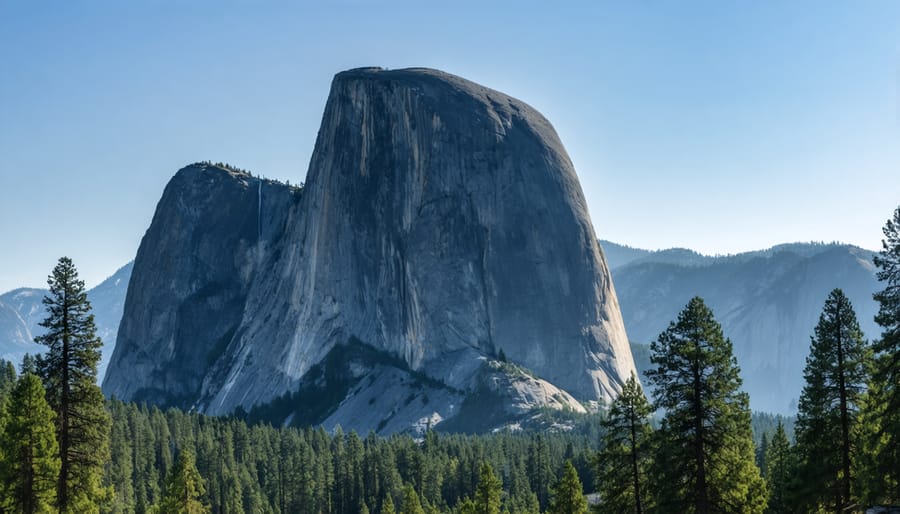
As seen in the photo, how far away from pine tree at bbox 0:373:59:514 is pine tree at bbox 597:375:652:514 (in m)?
25.3

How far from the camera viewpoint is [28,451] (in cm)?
4200

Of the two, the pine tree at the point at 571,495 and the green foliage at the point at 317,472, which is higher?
the green foliage at the point at 317,472

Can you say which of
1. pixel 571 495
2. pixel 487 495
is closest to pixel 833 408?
pixel 571 495

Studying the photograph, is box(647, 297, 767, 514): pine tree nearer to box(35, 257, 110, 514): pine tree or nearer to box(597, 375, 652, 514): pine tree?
box(597, 375, 652, 514): pine tree

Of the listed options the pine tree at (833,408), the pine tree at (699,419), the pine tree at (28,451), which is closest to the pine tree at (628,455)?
the pine tree at (699,419)

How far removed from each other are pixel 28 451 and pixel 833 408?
36.7 m

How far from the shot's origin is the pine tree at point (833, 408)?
141ft

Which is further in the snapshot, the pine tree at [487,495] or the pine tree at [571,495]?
the pine tree at [487,495]

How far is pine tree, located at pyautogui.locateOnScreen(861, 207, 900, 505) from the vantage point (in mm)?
39188

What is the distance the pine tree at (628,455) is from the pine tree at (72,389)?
23992 millimetres

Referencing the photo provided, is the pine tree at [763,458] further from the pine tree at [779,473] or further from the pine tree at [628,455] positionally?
the pine tree at [628,455]

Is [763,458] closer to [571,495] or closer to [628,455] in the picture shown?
[571,495]

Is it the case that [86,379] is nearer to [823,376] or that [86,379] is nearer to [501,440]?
[823,376]

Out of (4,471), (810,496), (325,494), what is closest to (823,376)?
(810,496)
